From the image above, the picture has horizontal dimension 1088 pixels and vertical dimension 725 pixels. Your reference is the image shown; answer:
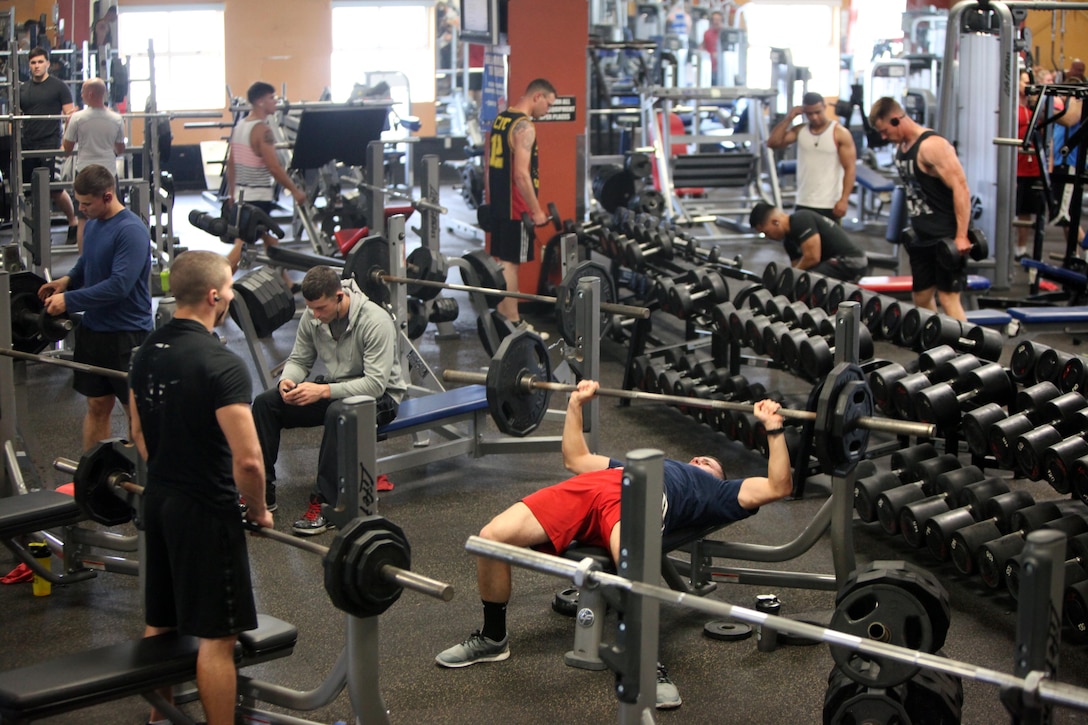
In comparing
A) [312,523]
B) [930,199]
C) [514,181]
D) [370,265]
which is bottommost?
[312,523]

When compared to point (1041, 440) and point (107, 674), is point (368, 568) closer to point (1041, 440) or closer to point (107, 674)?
point (107, 674)

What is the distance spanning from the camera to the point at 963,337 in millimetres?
4242

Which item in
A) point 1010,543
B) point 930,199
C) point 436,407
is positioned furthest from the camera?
point 930,199

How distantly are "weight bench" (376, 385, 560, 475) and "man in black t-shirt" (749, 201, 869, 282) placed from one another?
1.86 metres

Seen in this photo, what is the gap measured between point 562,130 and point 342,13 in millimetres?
8140

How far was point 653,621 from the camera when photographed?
80.0 inches

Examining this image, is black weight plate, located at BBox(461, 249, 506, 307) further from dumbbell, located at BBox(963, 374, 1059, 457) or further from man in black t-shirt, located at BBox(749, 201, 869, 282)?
dumbbell, located at BBox(963, 374, 1059, 457)

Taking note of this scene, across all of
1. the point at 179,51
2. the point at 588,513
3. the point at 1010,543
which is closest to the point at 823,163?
the point at 1010,543

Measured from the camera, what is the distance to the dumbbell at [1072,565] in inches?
119

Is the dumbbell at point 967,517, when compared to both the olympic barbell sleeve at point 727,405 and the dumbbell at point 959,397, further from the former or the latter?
the olympic barbell sleeve at point 727,405

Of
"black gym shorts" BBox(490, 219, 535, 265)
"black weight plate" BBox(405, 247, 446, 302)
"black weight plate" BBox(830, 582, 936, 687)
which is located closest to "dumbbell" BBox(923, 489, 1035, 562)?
"black weight plate" BBox(830, 582, 936, 687)

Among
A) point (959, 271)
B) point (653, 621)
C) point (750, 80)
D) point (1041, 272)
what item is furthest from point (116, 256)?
point (750, 80)

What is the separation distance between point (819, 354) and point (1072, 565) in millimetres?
1251

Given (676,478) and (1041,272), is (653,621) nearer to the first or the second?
(676,478)
